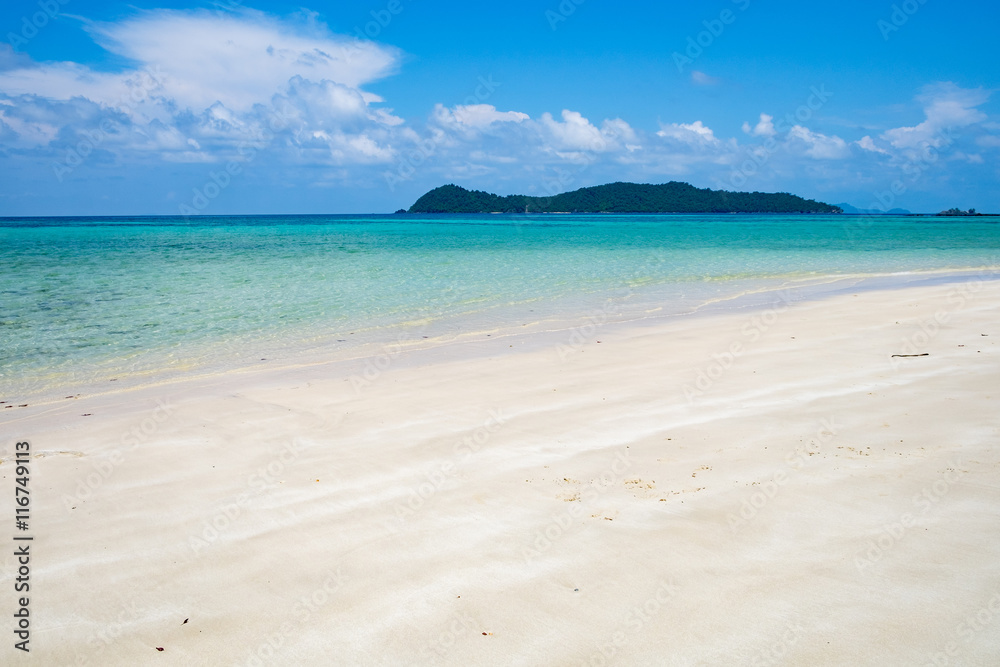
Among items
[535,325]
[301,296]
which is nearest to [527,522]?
[535,325]

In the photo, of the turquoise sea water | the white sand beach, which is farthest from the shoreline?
the white sand beach

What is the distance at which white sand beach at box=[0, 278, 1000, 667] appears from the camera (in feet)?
10.7

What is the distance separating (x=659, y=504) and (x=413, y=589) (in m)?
1.95

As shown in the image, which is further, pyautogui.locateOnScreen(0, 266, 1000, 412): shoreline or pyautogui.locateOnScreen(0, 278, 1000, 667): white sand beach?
pyautogui.locateOnScreen(0, 266, 1000, 412): shoreline

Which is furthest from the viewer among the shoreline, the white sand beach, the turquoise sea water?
the turquoise sea water

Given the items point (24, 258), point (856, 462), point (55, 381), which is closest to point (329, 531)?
point (856, 462)

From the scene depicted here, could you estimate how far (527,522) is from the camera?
439 centimetres

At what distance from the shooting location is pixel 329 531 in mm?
4367

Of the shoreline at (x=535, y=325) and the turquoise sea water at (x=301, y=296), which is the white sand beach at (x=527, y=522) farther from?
the turquoise sea water at (x=301, y=296)

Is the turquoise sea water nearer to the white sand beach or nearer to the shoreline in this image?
the shoreline

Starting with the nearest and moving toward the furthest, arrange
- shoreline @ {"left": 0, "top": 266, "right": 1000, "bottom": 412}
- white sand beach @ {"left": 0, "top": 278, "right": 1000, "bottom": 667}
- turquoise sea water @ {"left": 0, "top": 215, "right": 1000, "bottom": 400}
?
white sand beach @ {"left": 0, "top": 278, "right": 1000, "bottom": 667}
shoreline @ {"left": 0, "top": 266, "right": 1000, "bottom": 412}
turquoise sea water @ {"left": 0, "top": 215, "right": 1000, "bottom": 400}

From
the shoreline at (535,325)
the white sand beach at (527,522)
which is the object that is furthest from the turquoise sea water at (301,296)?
the white sand beach at (527,522)

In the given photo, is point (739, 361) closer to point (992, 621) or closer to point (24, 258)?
point (992, 621)

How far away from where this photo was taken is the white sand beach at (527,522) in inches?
129
